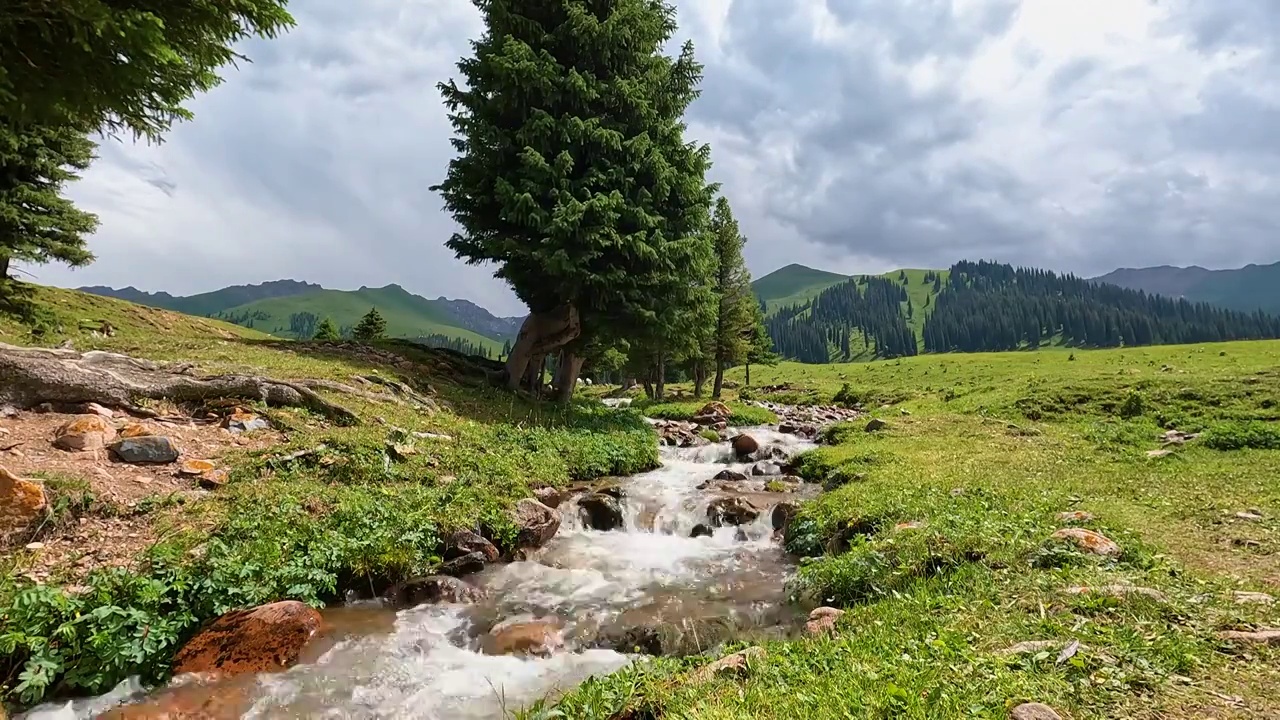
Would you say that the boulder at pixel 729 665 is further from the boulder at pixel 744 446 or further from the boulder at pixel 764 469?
the boulder at pixel 744 446

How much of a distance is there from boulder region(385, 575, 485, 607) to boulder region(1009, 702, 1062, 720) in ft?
22.8

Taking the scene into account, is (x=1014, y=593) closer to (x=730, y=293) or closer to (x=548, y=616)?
(x=548, y=616)

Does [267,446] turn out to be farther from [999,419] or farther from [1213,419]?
[1213,419]

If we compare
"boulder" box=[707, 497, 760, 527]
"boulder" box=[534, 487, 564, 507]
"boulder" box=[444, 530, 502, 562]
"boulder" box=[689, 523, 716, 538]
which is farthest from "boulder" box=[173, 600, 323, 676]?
"boulder" box=[707, 497, 760, 527]

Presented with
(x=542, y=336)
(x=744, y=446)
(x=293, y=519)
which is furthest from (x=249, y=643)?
(x=744, y=446)

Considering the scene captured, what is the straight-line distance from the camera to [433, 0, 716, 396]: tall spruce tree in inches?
793

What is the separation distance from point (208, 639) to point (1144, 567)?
35.0ft

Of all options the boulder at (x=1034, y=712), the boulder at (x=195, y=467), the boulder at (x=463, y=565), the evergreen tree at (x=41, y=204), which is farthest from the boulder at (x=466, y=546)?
the evergreen tree at (x=41, y=204)

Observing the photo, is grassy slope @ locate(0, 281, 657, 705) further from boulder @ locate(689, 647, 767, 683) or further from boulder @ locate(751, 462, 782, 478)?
boulder @ locate(689, 647, 767, 683)

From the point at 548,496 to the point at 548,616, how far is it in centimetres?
481

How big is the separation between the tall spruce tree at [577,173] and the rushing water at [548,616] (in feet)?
34.0

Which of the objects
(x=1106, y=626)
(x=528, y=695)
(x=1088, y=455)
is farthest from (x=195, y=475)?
(x=1088, y=455)

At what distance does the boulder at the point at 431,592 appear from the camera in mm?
8375

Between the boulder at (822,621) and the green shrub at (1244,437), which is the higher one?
the green shrub at (1244,437)
